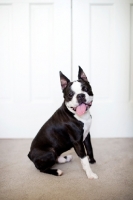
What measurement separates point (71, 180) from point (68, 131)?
318 millimetres

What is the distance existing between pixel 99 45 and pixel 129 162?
4.05 ft

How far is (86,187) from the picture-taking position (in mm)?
1273

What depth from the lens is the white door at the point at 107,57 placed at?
2.21m

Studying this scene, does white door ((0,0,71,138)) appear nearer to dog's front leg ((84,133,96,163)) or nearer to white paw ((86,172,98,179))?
dog's front leg ((84,133,96,163))

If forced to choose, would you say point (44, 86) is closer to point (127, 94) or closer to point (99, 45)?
point (99, 45)

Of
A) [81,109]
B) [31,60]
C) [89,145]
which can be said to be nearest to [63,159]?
[89,145]

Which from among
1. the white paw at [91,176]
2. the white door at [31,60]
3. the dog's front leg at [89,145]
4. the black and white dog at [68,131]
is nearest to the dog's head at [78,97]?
the black and white dog at [68,131]

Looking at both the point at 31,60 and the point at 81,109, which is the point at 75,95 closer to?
the point at 81,109

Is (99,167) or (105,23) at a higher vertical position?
(105,23)

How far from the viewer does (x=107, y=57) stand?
2.25 meters

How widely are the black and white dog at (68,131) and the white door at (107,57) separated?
31.1 inches

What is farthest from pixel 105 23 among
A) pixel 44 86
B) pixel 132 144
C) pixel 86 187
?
pixel 86 187

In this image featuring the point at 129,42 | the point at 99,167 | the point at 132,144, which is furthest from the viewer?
the point at 129,42

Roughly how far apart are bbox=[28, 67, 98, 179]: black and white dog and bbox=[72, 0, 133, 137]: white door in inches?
31.1
